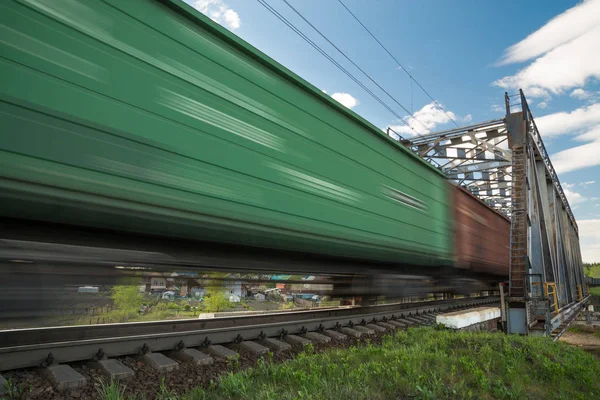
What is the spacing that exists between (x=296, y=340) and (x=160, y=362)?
1591 millimetres

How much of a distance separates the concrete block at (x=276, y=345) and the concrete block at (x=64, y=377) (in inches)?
68.7

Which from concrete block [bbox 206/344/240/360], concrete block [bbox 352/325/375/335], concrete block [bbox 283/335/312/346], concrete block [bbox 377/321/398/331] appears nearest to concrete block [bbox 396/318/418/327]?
concrete block [bbox 377/321/398/331]

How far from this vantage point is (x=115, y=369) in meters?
2.52

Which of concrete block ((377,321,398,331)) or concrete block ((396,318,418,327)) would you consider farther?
concrete block ((396,318,418,327))

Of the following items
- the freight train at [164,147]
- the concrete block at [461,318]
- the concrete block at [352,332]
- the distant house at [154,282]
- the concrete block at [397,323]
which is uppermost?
the freight train at [164,147]

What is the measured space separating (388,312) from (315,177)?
10.5 ft

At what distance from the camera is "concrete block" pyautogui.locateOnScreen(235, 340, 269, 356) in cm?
342

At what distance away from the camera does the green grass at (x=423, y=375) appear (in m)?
2.39

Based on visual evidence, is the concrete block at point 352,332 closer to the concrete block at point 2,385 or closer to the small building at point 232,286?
the small building at point 232,286

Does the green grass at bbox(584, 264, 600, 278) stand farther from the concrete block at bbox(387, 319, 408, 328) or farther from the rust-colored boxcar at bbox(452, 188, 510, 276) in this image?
the concrete block at bbox(387, 319, 408, 328)

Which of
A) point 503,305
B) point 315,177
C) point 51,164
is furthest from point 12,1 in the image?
point 503,305

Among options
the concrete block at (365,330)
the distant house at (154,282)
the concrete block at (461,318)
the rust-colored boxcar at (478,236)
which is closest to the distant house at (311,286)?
the concrete block at (365,330)

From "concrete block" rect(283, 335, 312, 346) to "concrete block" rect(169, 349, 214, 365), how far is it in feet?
3.80

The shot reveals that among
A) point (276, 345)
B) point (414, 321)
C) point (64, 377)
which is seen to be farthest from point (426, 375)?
point (414, 321)
